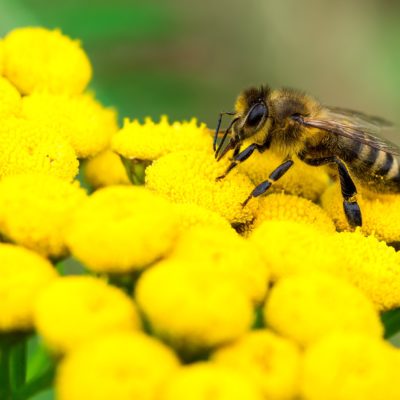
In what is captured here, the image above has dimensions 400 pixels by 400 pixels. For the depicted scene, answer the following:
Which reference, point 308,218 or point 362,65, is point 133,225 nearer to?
point 308,218

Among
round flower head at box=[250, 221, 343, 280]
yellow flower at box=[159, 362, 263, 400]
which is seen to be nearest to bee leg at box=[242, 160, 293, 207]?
round flower head at box=[250, 221, 343, 280]

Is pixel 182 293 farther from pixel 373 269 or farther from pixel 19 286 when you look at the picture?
pixel 373 269

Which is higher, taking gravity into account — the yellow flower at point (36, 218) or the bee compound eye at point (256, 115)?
the bee compound eye at point (256, 115)

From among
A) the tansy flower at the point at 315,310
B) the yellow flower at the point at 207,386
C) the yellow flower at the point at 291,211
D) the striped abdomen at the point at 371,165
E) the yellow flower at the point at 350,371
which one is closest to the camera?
the yellow flower at the point at 207,386

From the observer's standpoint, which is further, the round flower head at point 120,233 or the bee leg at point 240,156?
the bee leg at point 240,156

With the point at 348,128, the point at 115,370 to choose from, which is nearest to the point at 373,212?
the point at 348,128

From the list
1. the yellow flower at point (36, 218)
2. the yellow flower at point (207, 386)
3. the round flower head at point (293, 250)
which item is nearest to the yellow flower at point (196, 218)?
the round flower head at point (293, 250)

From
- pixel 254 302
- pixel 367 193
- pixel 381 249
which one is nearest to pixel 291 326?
pixel 254 302

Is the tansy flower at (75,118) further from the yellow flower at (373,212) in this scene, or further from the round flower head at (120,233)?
the round flower head at (120,233)
